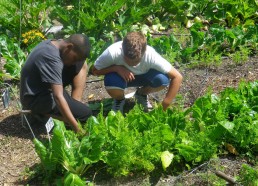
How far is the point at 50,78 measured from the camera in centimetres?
561

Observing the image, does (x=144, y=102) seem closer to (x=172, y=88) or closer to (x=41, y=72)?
(x=172, y=88)

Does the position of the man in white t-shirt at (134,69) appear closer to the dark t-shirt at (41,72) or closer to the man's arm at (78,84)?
the man's arm at (78,84)

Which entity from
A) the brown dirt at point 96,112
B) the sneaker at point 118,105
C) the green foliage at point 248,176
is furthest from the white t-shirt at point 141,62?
the green foliage at point 248,176

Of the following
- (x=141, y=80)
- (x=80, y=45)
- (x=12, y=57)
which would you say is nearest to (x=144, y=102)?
(x=141, y=80)

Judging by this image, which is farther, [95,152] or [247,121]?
[247,121]

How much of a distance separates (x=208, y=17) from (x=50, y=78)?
3.78 meters

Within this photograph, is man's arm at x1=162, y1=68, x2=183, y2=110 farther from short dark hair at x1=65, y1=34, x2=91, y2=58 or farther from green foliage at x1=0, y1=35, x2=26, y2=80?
green foliage at x1=0, y1=35, x2=26, y2=80

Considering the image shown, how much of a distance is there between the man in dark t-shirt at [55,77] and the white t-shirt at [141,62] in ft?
0.88

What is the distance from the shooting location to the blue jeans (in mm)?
6117

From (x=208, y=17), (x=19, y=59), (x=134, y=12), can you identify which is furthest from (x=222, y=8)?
(x=19, y=59)

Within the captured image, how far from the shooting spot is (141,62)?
6.02 meters

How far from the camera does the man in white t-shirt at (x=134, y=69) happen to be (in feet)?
18.7

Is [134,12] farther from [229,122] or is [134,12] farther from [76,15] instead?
[229,122]

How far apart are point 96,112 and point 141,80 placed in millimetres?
604
